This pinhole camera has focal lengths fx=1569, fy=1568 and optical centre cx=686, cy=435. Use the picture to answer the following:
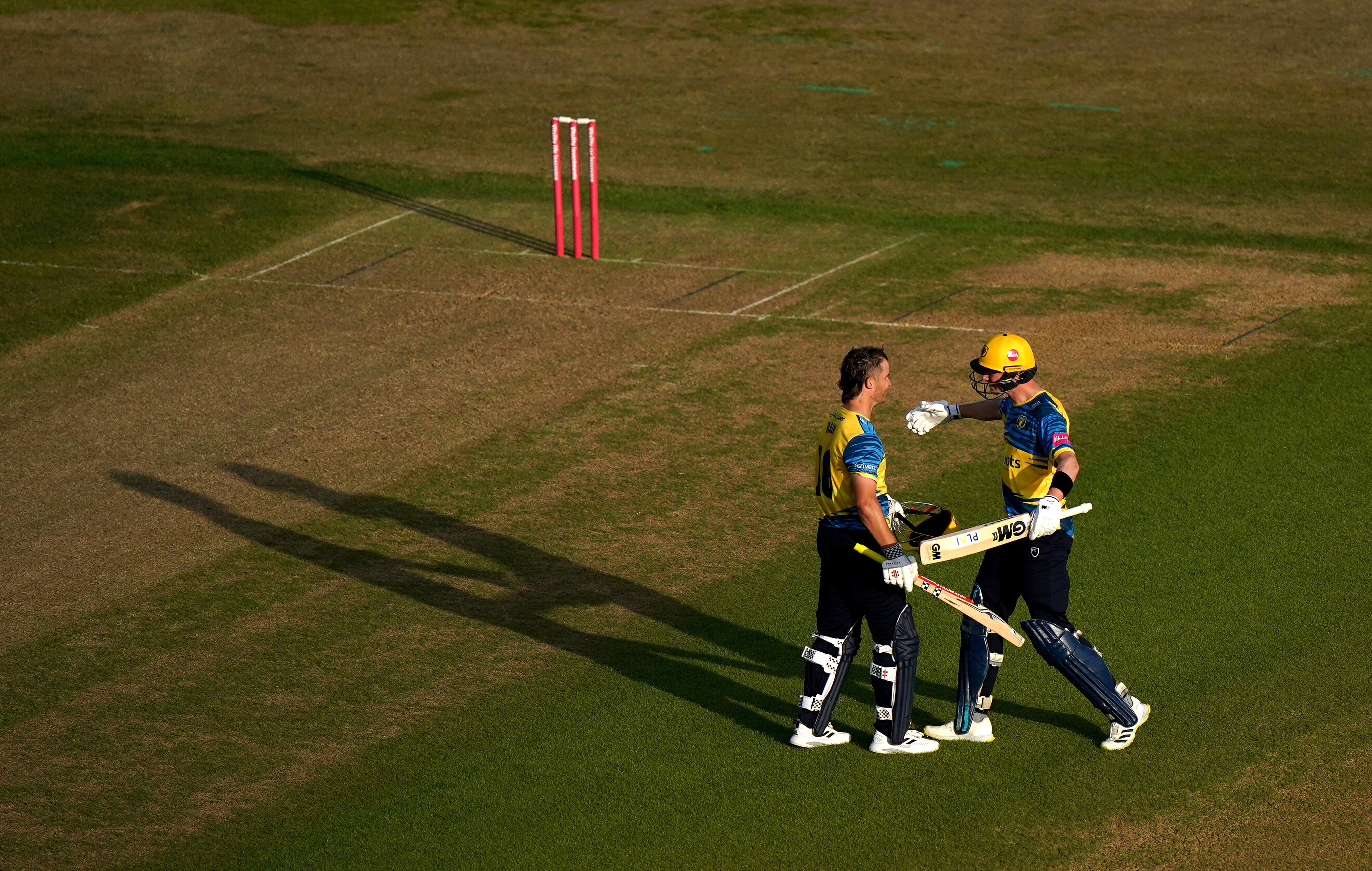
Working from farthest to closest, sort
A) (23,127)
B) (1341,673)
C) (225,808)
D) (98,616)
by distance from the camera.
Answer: (23,127), (98,616), (1341,673), (225,808)

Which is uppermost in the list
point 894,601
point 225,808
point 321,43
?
point 321,43

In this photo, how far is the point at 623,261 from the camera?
2055cm

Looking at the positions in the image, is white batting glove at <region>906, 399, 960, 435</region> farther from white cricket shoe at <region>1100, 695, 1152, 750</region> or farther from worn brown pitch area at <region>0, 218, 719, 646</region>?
worn brown pitch area at <region>0, 218, 719, 646</region>

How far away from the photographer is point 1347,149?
84.5 ft

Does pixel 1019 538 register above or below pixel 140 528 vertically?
above

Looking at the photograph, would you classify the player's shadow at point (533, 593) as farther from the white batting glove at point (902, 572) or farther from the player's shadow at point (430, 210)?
the player's shadow at point (430, 210)

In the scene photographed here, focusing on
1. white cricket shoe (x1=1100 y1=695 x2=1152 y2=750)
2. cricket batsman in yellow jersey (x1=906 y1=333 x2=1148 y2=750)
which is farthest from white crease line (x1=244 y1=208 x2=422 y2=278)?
white cricket shoe (x1=1100 y1=695 x2=1152 y2=750)

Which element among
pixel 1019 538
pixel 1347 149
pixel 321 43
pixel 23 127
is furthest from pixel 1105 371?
pixel 321 43

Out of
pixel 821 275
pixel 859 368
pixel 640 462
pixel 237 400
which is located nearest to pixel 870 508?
pixel 859 368

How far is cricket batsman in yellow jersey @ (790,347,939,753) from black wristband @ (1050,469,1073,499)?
970mm

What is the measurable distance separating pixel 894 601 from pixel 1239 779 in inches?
88.8

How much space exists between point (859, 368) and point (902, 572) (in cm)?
120

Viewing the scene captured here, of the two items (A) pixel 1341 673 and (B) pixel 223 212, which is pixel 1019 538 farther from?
(B) pixel 223 212

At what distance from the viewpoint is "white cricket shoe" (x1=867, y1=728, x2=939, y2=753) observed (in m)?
9.56
